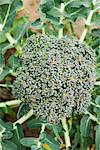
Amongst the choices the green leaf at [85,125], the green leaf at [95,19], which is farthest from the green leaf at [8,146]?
the green leaf at [95,19]

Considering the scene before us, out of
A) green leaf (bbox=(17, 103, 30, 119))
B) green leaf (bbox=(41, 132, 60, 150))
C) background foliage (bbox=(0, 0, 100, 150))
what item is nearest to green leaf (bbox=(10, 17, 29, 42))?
background foliage (bbox=(0, 0, 100, 150))

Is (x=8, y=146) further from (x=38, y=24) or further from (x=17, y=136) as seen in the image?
(x=38, y=24)

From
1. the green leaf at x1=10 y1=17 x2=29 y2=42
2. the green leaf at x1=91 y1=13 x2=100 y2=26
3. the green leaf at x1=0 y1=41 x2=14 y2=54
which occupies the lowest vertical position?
the green leaf at x1=0 y1=41 x2=14 y2=54

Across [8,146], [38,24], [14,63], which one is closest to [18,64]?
[14,63]

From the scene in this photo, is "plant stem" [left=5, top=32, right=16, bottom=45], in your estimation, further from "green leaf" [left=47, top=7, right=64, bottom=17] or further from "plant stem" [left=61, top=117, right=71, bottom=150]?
"plant stem" [left=61, top=117, right=71, bottom=150]

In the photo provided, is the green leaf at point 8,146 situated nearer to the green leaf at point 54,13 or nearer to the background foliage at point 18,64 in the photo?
the background foliage at point 18,64

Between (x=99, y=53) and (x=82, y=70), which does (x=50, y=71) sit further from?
(x=99, y=53)

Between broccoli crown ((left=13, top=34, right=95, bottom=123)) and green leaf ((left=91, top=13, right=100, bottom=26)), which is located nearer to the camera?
broccoli crown ((left=13, top=34, right=95, bottom=123))

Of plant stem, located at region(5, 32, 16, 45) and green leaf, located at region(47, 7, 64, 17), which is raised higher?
green leaf, located at region(47, 7, 64, 17)
